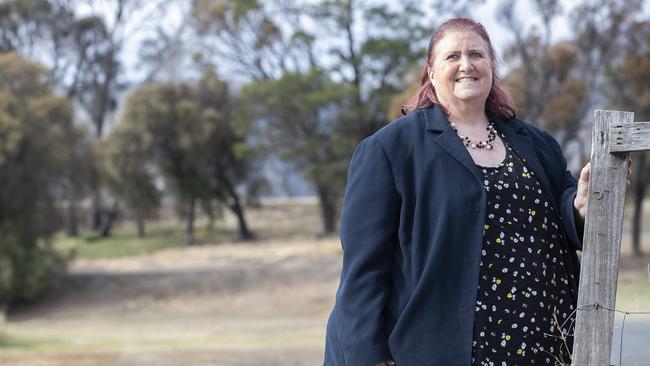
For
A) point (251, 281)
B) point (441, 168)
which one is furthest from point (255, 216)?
point (441, 168)

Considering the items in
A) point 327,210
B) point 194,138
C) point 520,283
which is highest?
point 194,138

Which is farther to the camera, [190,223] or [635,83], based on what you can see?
[190,223]

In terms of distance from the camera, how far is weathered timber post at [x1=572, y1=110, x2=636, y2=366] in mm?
2676

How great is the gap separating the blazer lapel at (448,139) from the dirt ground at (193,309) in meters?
8.73

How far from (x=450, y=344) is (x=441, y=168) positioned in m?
0.50

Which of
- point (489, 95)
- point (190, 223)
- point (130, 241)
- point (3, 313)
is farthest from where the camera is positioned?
point (130, 241)

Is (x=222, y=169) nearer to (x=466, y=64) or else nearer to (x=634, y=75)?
(x=634, y=75)

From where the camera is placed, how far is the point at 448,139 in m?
2.88

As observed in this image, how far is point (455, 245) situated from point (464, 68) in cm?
55

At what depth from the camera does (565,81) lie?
2436cm

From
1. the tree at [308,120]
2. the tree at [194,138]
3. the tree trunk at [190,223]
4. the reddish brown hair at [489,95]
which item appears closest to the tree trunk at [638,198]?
the tree at [308,120]

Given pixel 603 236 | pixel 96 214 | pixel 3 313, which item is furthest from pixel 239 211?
pixel 603 236

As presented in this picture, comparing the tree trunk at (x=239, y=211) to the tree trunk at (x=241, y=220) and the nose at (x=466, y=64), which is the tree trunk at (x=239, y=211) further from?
the nose at (x=466, y=64)

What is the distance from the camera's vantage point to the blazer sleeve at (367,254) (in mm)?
2723
